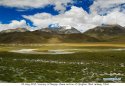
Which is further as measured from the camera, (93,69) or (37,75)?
(93,69)

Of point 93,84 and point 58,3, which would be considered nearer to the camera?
point 93,84

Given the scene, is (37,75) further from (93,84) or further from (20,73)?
(93,84)

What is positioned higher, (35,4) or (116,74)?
(35,4)

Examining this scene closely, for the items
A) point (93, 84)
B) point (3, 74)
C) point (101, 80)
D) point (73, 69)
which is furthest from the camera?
point (73, 69)

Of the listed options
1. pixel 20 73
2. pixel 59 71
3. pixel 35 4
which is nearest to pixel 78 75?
pixel 59 71

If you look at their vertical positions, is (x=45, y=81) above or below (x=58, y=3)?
below

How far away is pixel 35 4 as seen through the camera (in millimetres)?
21672

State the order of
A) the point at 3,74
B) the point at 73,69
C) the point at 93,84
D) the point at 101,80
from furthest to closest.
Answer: the point at 73,69 < the point at 3,74 < the point at 101,80 < the point at 93,84

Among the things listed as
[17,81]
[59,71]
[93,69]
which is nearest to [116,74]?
[93,69]

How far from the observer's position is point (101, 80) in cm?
Result: 1944

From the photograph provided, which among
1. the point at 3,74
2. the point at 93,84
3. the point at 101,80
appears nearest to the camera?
the point at 93,84

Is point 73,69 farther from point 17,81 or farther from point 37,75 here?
point 17,81

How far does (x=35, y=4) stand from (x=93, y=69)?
21.5 feet

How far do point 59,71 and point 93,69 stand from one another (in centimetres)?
287
